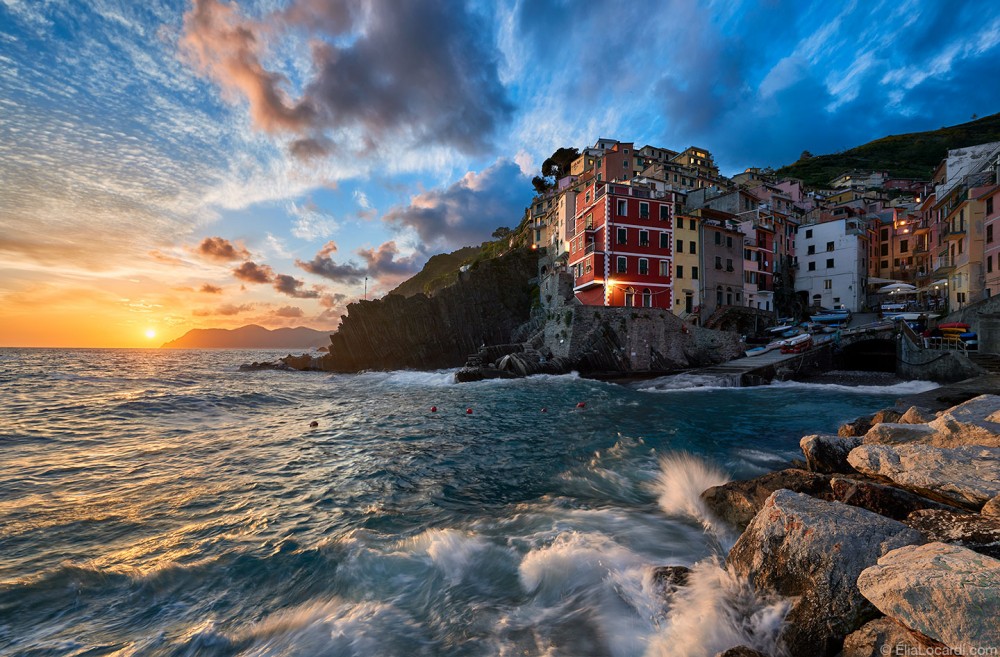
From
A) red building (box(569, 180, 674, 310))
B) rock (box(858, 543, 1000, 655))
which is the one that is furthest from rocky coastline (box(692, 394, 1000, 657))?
red building (box(569, 180, 674, 310))

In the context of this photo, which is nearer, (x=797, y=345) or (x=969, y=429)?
(x=969, y=429)

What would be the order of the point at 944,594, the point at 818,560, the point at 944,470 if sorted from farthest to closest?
the point at 944,470 < the point at 818,560 < the point at 944,594

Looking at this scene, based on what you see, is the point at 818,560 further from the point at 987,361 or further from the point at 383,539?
the point at 987,361

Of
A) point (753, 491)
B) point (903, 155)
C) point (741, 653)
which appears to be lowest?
point (741, 653)

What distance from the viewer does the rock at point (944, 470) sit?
5816mm

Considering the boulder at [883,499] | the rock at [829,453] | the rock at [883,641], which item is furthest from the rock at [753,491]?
the rock at [883,641]

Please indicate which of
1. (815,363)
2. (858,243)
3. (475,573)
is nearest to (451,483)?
(475,573)

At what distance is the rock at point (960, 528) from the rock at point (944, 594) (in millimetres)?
852

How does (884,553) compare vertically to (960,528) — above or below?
below

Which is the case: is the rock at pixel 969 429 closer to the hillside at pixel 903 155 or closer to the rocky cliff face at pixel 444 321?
the rocky cliff face at pixel 444 321

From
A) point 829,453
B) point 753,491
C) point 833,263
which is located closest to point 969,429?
point 829,453

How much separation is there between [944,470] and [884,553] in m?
3.11

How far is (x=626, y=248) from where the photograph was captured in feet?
151

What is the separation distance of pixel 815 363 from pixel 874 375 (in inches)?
162
